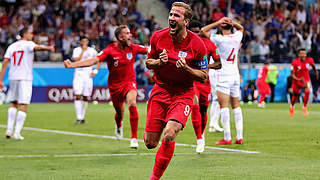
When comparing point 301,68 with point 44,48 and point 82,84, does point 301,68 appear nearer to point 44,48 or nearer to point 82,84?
point 82,84

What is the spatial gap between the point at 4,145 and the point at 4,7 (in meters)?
20.4

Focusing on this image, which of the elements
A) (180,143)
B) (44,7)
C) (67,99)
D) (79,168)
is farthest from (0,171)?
(44,7)

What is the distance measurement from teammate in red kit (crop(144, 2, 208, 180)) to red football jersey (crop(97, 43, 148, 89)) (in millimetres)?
4662

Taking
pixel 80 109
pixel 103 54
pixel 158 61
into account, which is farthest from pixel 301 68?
pixel 158 61

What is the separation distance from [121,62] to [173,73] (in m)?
4.95

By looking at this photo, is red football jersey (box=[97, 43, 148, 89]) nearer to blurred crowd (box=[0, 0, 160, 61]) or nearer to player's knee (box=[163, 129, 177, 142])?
player's knee (box=[163, 129, 177, 142])

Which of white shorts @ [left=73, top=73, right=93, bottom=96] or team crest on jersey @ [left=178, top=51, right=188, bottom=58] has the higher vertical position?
team crest on jersey @ [left=178, top=51, right=188, bottom=58]

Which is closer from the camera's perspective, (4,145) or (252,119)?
(4,145)

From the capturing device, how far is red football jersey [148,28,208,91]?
7.21 meters

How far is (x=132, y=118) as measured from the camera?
1175cm

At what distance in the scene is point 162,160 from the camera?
6.90 meters

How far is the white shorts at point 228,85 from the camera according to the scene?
11.8 metres

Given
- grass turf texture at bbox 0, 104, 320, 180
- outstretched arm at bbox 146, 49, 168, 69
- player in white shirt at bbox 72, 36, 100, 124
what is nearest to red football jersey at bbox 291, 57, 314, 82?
grass turf texture at bbox 0, 104, 320, 180

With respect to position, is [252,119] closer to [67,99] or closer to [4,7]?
[67,99]
